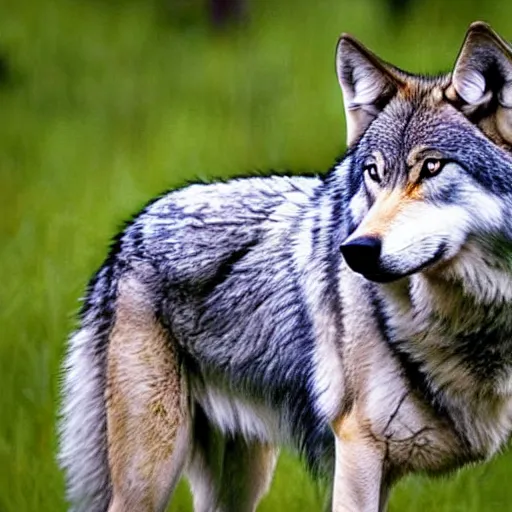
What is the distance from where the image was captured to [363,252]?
152 inches

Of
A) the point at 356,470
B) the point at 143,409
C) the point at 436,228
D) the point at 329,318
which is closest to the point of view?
the point at 436,228

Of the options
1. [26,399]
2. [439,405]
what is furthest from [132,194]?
[439,405]

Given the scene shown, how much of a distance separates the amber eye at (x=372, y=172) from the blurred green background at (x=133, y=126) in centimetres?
161

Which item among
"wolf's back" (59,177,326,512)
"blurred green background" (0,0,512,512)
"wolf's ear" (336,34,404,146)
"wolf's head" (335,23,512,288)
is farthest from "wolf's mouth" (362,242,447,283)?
"blurred green background" (0,0,512,512)

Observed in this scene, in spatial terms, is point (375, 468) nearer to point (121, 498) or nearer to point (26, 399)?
point (121, 498)

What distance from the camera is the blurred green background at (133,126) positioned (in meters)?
6.00

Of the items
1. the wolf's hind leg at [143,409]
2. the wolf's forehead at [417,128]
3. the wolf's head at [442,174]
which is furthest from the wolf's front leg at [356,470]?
the wolf's forehead at [417,128]

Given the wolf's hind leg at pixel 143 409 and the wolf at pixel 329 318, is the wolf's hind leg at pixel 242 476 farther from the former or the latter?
the wolf's hind leg at pixel 143 409

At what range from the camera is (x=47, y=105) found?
39.5ft

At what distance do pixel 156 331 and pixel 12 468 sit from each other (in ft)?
4.39

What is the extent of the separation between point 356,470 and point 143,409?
33.8 inches

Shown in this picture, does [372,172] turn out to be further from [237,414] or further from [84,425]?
[84,425]

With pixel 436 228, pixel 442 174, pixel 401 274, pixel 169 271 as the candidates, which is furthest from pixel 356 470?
pixel 169 271

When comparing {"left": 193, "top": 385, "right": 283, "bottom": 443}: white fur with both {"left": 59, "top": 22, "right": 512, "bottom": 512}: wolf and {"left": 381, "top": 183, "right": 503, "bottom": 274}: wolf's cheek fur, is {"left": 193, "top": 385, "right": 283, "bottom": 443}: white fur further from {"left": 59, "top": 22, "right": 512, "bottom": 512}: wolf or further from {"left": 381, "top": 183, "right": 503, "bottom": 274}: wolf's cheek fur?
{"left": 381, "top": 183, "right": 503, "bottom": 274}: wolf's cheek fur
